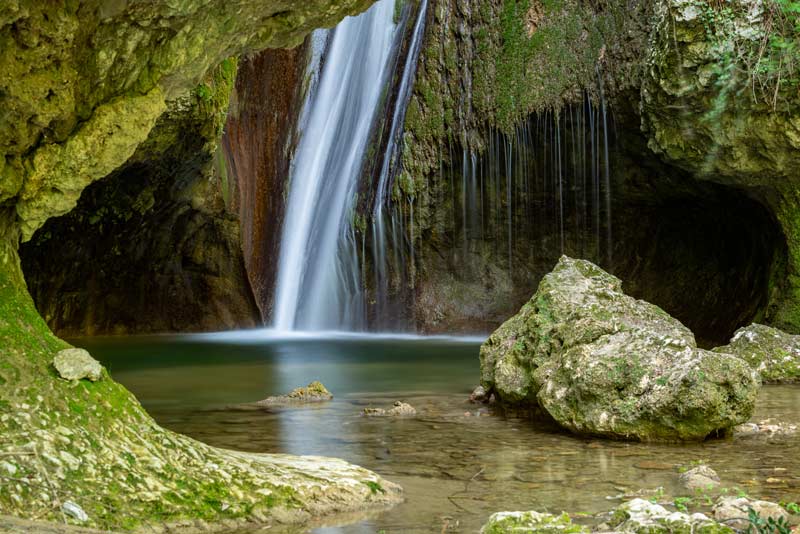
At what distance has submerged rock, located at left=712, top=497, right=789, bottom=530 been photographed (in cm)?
373

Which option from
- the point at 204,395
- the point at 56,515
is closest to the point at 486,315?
the point at 204,395

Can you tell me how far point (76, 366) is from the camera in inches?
162

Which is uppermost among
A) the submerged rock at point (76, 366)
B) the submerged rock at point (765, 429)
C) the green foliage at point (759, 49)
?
the green foliage at point (759, 49)

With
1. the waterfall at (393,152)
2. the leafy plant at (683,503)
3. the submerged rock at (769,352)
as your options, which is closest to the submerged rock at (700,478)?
the leafy plant at (683,503)

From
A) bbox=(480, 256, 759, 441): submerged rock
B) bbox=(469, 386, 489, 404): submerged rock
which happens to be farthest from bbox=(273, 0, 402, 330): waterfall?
bbox=(480, 256, 759, 441): submerged rock

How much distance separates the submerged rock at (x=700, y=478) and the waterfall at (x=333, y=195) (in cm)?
1382

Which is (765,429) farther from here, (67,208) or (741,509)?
(67,208)

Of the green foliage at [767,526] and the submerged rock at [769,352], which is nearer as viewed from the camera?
the green foliage at [767,526]

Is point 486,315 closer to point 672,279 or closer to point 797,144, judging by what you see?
point 672,279

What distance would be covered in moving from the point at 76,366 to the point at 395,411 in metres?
3.47

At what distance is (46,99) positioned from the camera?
15.1 ft

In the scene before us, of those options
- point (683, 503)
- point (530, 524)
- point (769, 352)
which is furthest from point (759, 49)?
point (530, 524)

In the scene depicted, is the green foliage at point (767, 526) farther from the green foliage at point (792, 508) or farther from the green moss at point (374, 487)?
the green moss at point (374, 487)

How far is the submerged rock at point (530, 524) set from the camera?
3340mm
